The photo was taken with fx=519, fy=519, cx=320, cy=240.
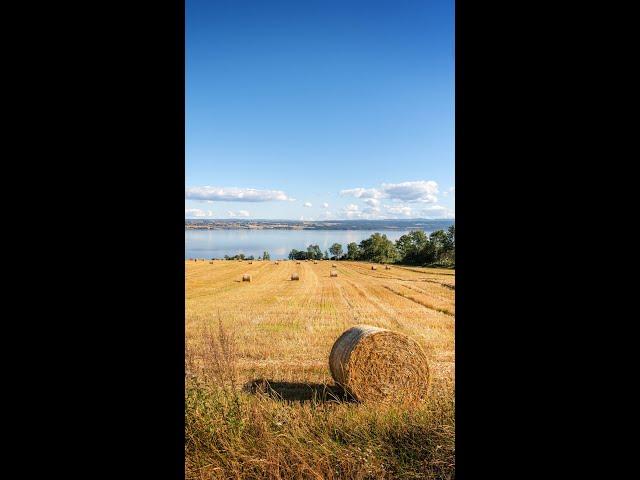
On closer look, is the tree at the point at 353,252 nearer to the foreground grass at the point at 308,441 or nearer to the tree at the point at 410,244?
the tree at the point at 410,244

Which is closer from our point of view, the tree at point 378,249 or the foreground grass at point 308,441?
the foreground grass at point 308,441

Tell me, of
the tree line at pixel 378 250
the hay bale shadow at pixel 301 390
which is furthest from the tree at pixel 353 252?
the hay bale shadow at pixel 301 390

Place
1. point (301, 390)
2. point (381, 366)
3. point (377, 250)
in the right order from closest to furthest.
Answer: point (381, 366) < point (301, 390) < point (377, 250)

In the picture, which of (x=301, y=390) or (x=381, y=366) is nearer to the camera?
(x=381, y=366)

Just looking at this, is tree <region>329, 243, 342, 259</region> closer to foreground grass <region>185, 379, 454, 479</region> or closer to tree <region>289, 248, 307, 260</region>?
tree <region>289, 248, 307, 260</region>

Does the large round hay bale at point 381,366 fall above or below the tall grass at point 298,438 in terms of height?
below

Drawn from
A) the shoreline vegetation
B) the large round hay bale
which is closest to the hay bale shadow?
the large round hay bale

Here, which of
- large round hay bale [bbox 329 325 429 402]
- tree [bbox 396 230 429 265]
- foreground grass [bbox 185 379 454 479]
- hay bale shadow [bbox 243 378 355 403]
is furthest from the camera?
tree [bbox 396 230 429 265]

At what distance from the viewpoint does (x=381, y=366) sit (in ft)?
17.9

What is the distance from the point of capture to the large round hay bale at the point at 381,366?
540cm

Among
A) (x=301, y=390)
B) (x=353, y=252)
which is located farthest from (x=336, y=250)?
(x=301, y=390)

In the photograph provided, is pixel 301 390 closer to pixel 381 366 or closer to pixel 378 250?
pixel 381 366

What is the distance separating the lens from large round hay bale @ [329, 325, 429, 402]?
17.7ft
